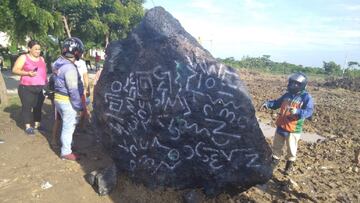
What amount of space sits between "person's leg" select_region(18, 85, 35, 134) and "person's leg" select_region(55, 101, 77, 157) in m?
1.24

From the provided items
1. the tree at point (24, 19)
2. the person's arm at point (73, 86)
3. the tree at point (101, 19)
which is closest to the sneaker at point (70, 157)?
the person's arm at point (73, 86)

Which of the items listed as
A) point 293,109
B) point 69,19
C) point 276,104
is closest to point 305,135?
point 276,104

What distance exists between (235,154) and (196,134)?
52 centimetres

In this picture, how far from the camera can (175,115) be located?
478 cm

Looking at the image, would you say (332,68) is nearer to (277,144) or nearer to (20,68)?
(277,144)

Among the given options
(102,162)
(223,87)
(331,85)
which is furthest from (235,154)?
(331,85)

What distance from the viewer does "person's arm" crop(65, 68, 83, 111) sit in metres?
5.45

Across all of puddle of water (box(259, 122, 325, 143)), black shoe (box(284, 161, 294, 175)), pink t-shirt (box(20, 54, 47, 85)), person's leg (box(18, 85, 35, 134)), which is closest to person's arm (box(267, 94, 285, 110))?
black shoe (box(284, 161, 294, 175))

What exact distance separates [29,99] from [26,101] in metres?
0.06

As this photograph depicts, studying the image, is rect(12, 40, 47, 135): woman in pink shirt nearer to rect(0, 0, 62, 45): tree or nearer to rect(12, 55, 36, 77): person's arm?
rect(12, 55, 36, 77): person's arm

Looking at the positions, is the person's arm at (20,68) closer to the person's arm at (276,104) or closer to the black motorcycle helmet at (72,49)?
the black motorcycle helmet at (72,49)

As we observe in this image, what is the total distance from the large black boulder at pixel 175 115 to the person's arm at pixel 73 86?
1.34 ft

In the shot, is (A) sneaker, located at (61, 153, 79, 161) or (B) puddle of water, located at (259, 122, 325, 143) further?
(B) puddle of water, located at (259, 122, 325, 143)

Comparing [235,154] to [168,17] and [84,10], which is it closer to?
[168,17]
